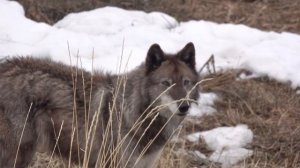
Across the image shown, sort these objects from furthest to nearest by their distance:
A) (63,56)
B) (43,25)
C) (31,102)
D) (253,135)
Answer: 1. (43,25)
2. (63,56)
3. (253,135)
4. (31,102)

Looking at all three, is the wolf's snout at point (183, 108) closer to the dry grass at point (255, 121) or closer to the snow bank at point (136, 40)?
the dry grass at point (255, 121)

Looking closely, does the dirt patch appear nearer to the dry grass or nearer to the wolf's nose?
the dry grass

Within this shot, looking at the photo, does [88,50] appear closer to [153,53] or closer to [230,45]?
[230,45]

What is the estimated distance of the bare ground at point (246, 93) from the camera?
23.6ft

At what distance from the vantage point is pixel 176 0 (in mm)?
11836

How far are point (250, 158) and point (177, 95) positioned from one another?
1838 millimetres

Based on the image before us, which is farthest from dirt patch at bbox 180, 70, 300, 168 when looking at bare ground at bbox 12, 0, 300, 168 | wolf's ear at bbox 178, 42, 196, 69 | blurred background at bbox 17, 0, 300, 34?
blurred background at bbox 17, 0, 300, 34

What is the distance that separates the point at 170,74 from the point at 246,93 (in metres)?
2.92

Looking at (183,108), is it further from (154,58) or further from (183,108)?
(154,58)

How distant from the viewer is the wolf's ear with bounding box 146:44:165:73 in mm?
5914

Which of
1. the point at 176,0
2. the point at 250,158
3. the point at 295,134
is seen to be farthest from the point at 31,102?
the point at 176,0

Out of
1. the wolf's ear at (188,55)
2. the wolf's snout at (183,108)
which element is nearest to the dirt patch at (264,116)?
the wolf's ear at (188,55)

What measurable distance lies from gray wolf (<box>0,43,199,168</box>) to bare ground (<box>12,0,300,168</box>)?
0.38m

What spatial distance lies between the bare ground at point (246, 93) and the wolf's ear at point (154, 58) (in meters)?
0.73
